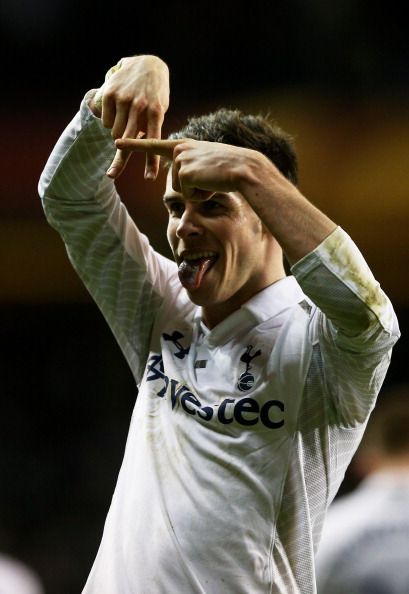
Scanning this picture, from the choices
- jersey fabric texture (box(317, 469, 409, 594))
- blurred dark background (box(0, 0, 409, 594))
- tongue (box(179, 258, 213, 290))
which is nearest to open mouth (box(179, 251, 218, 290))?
tongue (box(179, 258, 213, 290))

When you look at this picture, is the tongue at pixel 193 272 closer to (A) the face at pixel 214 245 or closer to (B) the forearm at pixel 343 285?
(A) the face at pixel 214 245

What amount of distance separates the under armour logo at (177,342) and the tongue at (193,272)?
11 cm

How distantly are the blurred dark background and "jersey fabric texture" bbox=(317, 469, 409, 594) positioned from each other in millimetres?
387

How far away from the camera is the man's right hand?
118cm

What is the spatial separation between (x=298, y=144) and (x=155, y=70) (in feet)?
5.26

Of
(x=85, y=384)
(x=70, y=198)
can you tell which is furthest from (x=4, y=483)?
(x=70, y=198)

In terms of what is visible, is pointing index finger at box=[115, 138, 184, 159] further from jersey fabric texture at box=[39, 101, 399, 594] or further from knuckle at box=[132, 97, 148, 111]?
jersey fabric texture at box=[39, 101, 399, 594]

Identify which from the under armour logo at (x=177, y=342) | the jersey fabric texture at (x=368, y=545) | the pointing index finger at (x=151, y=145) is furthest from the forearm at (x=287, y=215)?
the jersey fabric texture at (x=368, y=545)

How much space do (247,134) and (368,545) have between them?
1158 mm

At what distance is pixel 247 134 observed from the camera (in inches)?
54.4

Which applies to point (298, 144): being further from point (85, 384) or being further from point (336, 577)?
point (336, 577)

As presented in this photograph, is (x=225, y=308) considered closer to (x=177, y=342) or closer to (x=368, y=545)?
(x=177, y=342)

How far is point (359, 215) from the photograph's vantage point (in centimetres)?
274

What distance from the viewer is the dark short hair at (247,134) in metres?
1.37
